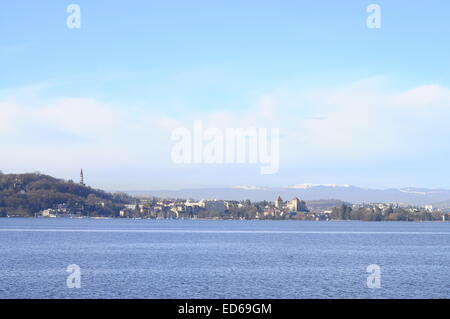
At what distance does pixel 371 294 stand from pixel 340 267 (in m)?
24.8

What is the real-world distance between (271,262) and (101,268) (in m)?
22.9

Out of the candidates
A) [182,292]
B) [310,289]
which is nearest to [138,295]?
[182,292]

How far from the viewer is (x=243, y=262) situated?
85.9 meters

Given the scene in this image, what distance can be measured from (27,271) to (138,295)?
21.9 m

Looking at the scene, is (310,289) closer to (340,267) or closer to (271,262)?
(340,267)
